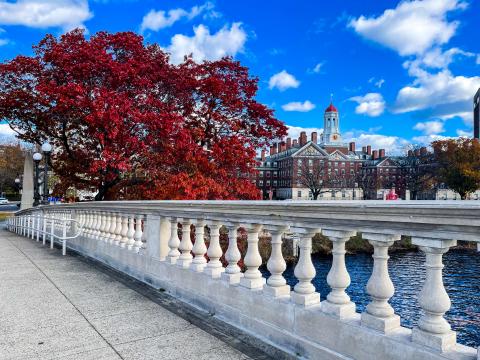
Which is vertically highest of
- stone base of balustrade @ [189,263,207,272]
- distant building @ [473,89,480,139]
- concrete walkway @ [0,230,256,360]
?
distant building @ [473,89,480,139]

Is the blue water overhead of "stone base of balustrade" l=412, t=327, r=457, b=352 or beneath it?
beneath

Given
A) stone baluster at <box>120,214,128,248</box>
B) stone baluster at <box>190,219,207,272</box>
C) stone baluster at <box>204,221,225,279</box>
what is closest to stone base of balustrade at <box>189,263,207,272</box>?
stone baluster at <box>190,219,207,272</box>

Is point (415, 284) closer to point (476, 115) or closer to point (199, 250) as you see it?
point (199, 250)

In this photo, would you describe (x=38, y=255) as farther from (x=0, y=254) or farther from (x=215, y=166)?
(x=215, y=166)

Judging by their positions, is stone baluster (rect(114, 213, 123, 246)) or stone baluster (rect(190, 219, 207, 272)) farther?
stone baluster (rect(114, 213, 123, 246))

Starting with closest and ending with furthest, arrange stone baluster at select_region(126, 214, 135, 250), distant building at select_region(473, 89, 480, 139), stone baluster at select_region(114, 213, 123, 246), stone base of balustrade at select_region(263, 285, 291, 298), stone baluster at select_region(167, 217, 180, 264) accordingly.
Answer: stone base of balustrade at select_region(263, 285, 291, 298) → stone baluster at select_region(167, 217, 180, 264) → stone baluster at select_region(126, 214, 135, 250) → stone baluster at select_region(114, 213, 123, 246) → distant building at select_region(473, 89, 480, 139)

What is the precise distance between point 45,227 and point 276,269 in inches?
437

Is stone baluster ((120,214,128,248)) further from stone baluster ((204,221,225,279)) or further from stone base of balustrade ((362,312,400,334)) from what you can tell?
stone base of balustrade ((362,312,400,334))

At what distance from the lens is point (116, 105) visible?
13.9 meters

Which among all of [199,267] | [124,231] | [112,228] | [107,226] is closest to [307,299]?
[199,267]

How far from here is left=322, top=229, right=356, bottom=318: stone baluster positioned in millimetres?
3398

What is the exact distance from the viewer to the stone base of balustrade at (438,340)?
2637 millimetres

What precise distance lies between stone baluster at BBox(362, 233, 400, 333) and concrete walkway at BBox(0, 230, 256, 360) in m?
1.37

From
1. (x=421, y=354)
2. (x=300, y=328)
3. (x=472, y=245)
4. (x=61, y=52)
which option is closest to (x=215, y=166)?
(x=61, y=52)
